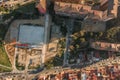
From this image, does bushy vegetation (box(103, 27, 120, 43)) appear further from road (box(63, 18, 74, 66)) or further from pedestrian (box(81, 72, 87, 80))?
pedestrian (box(81, 72, 87, 80))

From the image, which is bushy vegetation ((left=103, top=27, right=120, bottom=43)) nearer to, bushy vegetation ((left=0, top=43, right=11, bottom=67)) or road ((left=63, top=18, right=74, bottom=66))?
road ((left=63, top=18, right=74, bottom=66))

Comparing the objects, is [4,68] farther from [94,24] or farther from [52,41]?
[94,24]

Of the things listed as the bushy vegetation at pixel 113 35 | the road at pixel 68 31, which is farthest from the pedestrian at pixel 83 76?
the bushy vegetation at pixel 113 35

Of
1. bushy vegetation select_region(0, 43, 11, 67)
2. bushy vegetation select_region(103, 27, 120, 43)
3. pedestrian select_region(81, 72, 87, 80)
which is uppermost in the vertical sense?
bushy vegetation select_region(103, 27, 120, 43)

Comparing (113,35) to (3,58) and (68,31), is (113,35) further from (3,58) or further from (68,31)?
(3,58)

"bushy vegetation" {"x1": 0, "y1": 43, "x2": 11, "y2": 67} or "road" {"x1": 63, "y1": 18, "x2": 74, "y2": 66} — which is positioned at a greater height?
"road" {"x1": 63, "y1": 18, "x2": 74, "y2": 66}

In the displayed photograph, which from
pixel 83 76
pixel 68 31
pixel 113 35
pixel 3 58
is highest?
pixel 68 31

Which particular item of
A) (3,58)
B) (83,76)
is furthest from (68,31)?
(3,58)

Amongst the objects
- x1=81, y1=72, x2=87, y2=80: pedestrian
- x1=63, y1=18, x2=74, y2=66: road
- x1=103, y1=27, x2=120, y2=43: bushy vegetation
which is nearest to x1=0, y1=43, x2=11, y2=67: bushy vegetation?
x1=63, y1=18, x2=74, y2=66: road

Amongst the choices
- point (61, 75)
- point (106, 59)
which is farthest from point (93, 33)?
point (61, 75)

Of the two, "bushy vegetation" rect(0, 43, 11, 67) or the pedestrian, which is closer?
"bushy vegetation" rect(0, 43, 11, 67)

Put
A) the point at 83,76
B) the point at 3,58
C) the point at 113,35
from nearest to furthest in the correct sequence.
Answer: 1. the point at 3,58
2. the point at 83,76
3. the point at 113,35
